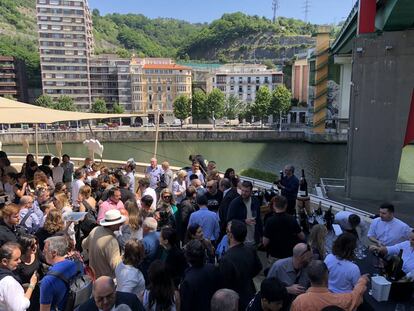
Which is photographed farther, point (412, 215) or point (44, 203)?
point (412, 215)

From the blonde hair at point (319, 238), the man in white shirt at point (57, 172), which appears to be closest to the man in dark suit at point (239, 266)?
the blonde hair at point (319, 238)

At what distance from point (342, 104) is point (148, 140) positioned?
94.2 feet

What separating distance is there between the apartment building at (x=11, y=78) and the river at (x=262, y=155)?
1054 inches

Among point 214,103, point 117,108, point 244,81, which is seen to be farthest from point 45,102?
point 244,81

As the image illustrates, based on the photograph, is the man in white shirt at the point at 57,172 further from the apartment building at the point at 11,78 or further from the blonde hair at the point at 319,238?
the apartment building at the point at 11,78

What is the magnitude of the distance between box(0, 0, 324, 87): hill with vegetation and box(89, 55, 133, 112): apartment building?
176ft

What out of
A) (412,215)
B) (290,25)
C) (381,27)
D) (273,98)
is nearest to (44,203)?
(412,215)

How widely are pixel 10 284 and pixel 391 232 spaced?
4205mm

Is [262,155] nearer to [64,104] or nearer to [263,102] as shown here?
[263,102]

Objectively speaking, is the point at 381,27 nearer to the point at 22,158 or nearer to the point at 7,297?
the point at 7,297

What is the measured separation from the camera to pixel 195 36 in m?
155

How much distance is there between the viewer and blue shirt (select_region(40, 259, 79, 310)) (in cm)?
265

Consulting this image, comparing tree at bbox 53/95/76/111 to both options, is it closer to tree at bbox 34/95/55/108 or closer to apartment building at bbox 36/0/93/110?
tree at bbox 34/95/55/108

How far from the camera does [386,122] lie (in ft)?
35.4
